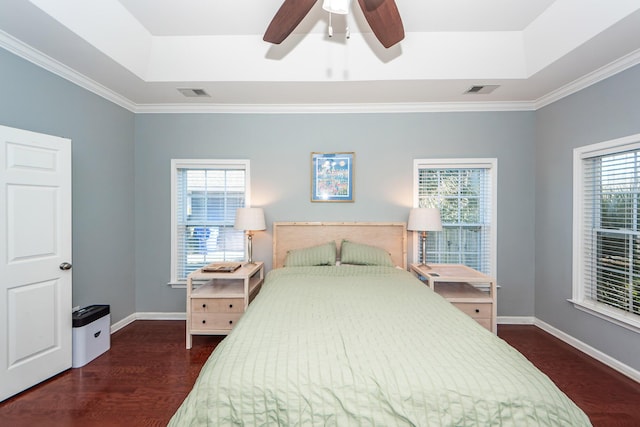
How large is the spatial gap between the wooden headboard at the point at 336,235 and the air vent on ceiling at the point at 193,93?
165 cm

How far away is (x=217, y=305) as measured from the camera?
2662 mm

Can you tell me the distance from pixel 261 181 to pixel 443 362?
270 centimetres

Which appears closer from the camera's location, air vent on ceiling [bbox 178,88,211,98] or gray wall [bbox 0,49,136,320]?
gray wall [bbox 0,49,136,320]

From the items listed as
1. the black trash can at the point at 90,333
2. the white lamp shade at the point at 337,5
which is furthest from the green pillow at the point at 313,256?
the white lamp shade at the point at 337,5

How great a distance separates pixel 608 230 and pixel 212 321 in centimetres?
383

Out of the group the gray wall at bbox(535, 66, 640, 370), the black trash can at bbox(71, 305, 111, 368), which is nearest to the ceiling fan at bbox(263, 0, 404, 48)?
the gray wall at bbox(535, 66, 640, 370)

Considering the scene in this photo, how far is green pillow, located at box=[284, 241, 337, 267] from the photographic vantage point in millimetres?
2963

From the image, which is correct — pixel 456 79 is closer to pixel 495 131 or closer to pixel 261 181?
pixel 495 131

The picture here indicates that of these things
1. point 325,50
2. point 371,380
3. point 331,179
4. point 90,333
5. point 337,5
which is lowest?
point 90,333

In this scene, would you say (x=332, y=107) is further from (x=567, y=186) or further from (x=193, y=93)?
(x=567, y=186)

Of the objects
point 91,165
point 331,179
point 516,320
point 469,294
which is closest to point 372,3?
point 331,179

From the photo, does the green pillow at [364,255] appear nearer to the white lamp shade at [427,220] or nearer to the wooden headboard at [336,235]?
the wooden headboard at [336,235]

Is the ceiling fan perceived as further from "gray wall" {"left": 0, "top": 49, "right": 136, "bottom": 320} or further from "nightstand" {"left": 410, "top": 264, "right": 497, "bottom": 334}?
"nightstand" {"left": 410, "top": 264, "right": 497, "bottom": 334}

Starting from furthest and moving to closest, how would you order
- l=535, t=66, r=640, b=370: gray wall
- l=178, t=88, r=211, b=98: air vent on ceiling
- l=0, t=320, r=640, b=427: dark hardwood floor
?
l=178, t=88, r=211, b=98: air vent on ceiling → l=535, t=66, r=640, b=370: gray wall → l=0, t=320, r=640, b=427: dark hardwood floor
